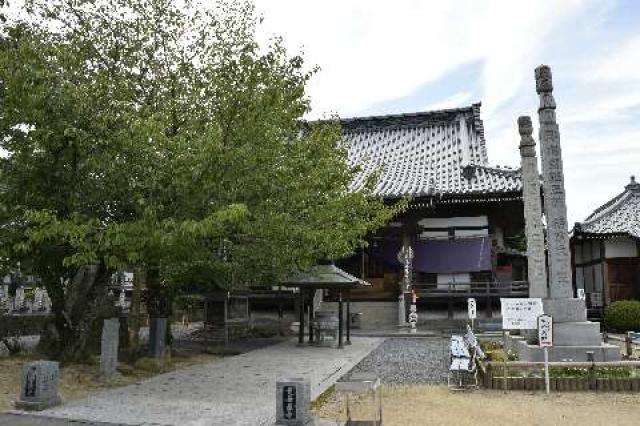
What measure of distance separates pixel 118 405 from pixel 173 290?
6607 millimetres

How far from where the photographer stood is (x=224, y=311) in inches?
683

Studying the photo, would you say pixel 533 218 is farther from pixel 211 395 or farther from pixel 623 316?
pixel 211 395

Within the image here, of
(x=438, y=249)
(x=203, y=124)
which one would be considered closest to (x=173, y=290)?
(x=203, y=124)

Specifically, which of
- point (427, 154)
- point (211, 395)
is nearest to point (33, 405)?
point (211, 395)

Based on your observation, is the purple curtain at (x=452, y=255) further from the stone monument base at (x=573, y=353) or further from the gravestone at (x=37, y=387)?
the gravestone at (x=37, y=387)

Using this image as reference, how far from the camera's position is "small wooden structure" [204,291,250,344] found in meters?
17.2

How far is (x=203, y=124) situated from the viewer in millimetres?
11750

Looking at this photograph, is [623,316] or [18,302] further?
[18,302]

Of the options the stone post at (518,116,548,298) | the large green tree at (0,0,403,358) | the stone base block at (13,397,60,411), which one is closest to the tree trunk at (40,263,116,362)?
the large green tree at (0,0,403,358)

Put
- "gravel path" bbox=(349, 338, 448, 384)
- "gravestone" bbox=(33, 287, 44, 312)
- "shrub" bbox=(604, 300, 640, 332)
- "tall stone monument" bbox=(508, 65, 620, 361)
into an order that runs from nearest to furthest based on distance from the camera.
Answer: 1. "tall stone monument" bbox=(508, 65, 620, 361)
2. "gravel path" bbox=(349, 338, 448, 384)
3. "shrub" bbox=(604, 300, 640, 332)
4. "gravestone" bbox=(33, 287, 44, 312)

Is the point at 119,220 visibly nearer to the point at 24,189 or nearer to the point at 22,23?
the point at 24,189

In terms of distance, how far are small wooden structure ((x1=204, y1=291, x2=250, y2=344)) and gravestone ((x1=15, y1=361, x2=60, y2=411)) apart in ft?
27.7

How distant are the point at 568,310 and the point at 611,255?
16203mm

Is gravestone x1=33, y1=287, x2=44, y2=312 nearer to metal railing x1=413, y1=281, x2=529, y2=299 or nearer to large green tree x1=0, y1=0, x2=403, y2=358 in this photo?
large green tree x1=0, y1=0, x2=403, y2=358
